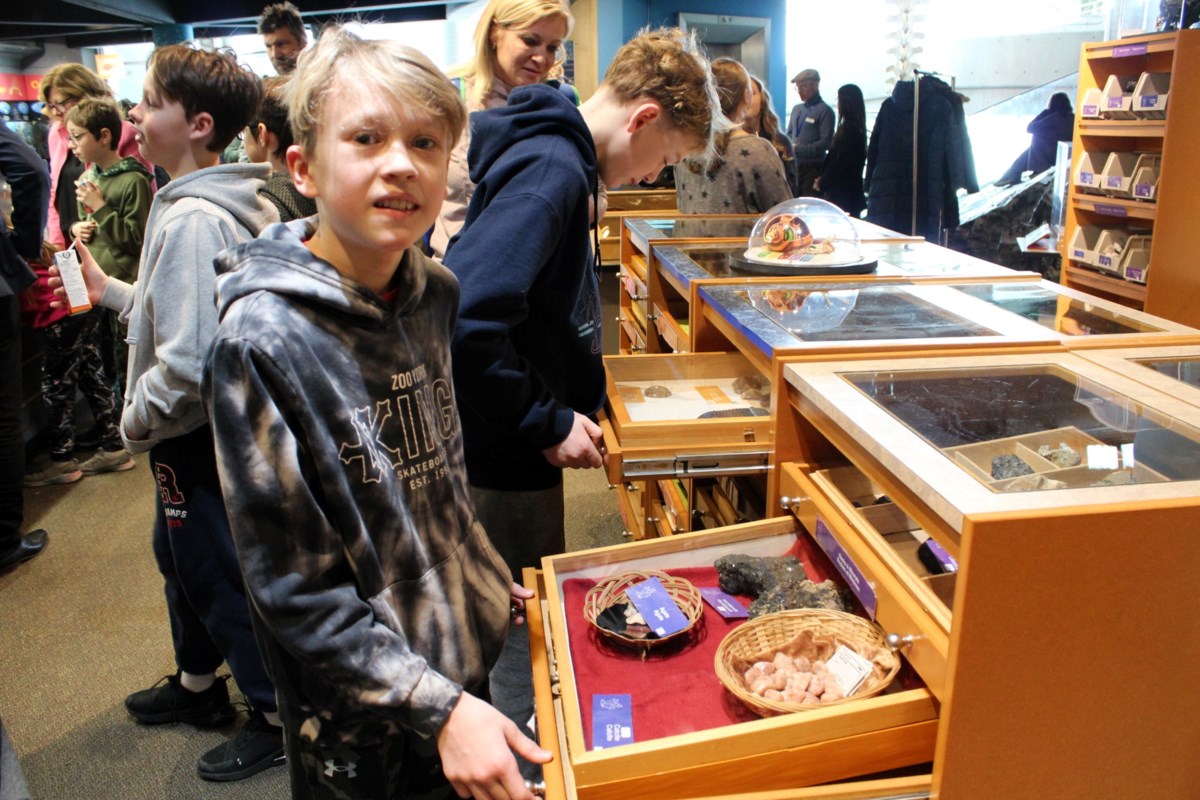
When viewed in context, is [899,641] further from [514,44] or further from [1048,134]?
[1048,134]

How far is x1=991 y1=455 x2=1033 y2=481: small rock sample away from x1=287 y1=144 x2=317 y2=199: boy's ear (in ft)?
3.03

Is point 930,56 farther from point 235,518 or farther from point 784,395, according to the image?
point 235,518

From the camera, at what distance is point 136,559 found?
3.49m

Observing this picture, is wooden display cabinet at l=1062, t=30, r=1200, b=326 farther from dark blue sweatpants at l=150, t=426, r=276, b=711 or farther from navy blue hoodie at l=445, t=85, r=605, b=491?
dark blue sweatpants at l=150, t=426, r=276, b=711

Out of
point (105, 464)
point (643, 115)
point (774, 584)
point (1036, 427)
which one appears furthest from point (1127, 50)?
point (105, 464)

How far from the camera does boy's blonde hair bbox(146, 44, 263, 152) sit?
75.4 inches

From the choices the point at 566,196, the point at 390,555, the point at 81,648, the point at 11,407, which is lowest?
the point at 81,648

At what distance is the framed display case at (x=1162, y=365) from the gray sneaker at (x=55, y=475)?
4.39 meters

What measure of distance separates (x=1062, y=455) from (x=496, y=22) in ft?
6.21

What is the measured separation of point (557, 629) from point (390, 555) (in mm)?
395

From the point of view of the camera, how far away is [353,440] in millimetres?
1051

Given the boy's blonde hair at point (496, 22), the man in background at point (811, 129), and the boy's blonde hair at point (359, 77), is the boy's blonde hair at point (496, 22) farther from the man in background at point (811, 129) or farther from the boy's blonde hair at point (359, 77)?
the man in background at point (811, 129)

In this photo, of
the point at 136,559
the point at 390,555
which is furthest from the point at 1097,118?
the point at 136,559

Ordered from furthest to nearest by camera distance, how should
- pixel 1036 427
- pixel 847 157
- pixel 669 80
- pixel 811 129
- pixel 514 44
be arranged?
pixel 811 129 → pixel 847 157 → pixel 514 44 → pixel 669 80 → pixel 1036 427
